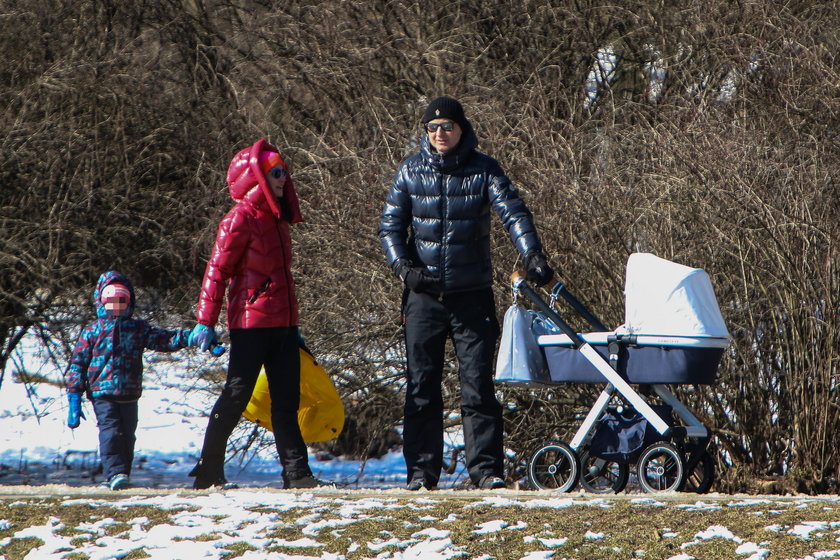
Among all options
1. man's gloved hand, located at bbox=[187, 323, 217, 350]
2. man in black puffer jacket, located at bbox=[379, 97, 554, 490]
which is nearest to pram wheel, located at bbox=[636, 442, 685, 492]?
man in black puffer jacket, located at bbox=[379, 97, 554, 490]

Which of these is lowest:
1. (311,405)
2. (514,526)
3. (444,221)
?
(514,526)

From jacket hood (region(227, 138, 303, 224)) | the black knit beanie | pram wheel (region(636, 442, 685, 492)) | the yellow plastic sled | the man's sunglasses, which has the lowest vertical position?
pram wheel (region(636, 442, 685, 492))

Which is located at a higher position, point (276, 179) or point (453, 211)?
point (276, 179)

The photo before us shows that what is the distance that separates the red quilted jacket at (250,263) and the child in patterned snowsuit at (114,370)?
0.41m

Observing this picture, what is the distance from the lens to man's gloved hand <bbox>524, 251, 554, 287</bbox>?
484cm

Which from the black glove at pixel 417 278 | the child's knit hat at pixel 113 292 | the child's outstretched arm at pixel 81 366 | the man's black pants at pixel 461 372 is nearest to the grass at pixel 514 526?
the man's black pants at pixel 461 372

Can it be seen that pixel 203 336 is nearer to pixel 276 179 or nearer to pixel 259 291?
pixel 259 291

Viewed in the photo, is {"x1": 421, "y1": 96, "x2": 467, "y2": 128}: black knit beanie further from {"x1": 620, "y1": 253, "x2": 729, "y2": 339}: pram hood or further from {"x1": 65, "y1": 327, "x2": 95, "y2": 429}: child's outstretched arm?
{"x1": 65, "y1": 327, "x2": 95, "y2": 429}: child's outstretched arm

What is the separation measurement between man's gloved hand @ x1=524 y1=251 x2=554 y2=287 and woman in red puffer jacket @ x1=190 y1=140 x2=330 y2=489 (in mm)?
1184

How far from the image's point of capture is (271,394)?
5402 millimetres

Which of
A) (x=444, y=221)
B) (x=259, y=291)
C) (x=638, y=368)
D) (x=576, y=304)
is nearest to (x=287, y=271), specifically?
(x=259, y=291)

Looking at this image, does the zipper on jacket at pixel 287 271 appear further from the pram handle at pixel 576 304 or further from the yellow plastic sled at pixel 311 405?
the pram handle at pixel 576 304

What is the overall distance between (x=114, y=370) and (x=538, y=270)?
2176mm

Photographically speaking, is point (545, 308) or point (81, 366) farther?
point (81, 366)
